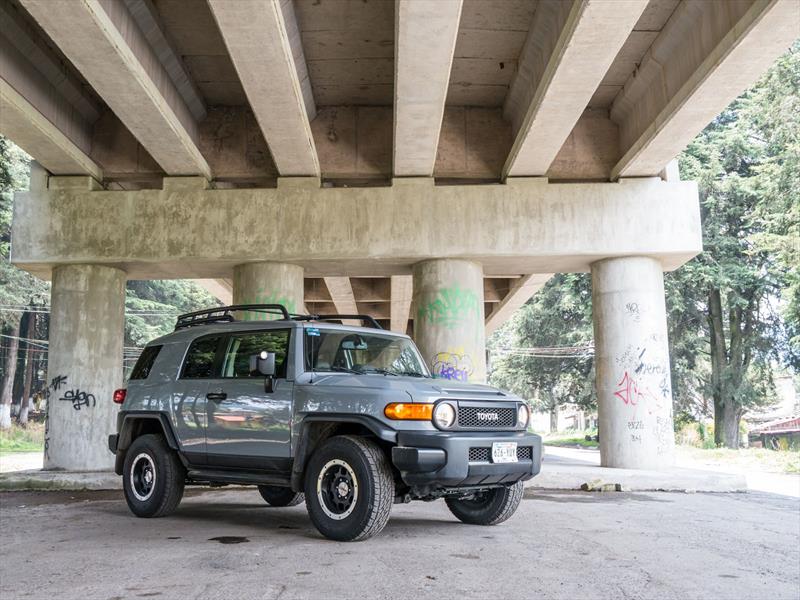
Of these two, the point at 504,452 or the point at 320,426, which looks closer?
the point at 504,452

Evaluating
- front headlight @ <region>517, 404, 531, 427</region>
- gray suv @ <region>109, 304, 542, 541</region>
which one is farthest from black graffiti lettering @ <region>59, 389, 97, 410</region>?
front headlight @ <region>517, 404, 531, 427</region>

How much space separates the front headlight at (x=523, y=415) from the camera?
6808 mm

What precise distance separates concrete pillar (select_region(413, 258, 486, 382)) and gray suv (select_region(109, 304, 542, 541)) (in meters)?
5.51

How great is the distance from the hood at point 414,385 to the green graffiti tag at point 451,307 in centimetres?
662

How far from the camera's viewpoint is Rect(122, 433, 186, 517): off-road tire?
7.56m

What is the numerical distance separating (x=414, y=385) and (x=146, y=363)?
3732 millimetres

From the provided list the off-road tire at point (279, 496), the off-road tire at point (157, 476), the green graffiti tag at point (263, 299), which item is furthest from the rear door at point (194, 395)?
the green graffiti tag at point (263, 299)

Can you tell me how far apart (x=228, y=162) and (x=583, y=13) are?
7.69 meters

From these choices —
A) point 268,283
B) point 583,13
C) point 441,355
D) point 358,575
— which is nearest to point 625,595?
point 358,575

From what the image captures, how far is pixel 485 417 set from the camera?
6449 mm

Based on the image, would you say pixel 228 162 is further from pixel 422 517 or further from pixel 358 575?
pixel 358 575

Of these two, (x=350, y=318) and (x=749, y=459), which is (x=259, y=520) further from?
(x=749, y=459)

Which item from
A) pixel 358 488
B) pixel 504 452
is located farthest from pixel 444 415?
pixel 358 488

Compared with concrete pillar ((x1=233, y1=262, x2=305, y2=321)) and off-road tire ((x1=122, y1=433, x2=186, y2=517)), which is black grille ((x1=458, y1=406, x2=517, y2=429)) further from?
concrete pillar ((x1=233, y1=262, x2=305, y2=321))
